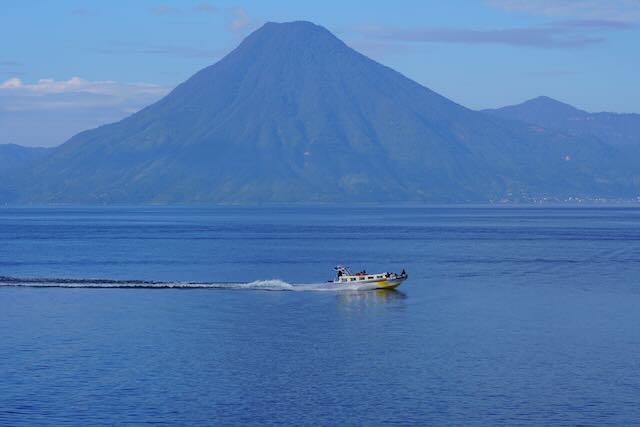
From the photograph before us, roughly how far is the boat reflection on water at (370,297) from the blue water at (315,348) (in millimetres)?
244

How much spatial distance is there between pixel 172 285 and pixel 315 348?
148ft

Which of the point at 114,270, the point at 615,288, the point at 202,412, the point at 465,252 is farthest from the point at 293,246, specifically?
the point at 202,412

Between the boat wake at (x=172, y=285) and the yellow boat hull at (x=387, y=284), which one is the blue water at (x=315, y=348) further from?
the yellow boat hull at (x=387, y=284)

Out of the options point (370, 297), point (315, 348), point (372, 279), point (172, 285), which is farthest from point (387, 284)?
point (315, 348)

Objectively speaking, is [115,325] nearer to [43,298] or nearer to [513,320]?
[43,298]

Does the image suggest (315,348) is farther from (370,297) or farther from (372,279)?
(372,279)

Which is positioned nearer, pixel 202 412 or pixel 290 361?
pixel 202 412

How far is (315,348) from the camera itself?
71.5 metres

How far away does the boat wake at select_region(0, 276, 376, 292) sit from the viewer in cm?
11088

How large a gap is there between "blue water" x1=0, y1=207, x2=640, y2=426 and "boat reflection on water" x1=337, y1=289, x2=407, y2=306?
0.24 metres

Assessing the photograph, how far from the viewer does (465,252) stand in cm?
17400

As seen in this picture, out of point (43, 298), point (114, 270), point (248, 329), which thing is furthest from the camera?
point (114, 270)

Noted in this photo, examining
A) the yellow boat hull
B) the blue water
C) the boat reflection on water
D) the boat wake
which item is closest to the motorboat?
the yellow boat hull

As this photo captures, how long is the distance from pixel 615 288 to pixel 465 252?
207 ft
